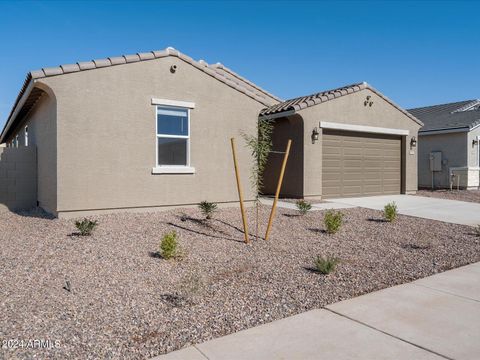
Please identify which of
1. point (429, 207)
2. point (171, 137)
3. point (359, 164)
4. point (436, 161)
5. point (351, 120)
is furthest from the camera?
point (436, 161)

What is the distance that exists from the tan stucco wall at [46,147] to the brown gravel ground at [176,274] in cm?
85

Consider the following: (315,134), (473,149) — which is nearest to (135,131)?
(315,134)

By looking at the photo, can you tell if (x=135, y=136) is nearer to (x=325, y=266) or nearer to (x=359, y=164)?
(x=325, y=266)

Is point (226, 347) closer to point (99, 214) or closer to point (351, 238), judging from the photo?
point (351, 238)

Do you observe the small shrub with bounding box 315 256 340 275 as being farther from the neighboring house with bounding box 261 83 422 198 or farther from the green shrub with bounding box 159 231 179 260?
the neighboring house with bounding box 261 83 422 198

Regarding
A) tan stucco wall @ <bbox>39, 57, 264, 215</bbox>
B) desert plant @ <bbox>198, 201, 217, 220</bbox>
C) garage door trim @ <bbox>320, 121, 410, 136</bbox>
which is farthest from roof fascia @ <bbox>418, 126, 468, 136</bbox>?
desert plant @ <bbox>198, 201, 217, 220</bbox>

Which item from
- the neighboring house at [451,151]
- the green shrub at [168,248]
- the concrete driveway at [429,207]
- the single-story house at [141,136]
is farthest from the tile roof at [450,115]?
the green shrub at [168,248]

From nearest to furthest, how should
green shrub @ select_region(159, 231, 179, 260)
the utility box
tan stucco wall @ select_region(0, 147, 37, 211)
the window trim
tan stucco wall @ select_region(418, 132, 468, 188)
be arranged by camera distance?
1. green shrub @ select_region(159, 231, 179, 260)
2. the window trim
3. tan stucco wall @ select_region(0, 147, 37, 211)
4. tan stucco wall @ select_region(418, 132, 468, 188)
5. the utility box

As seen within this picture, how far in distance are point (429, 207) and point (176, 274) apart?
9933 mm

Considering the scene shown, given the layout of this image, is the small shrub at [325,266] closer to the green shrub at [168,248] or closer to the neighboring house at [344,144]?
the green shrub at [168,248]

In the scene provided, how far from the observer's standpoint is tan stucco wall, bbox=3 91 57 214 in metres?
9.26

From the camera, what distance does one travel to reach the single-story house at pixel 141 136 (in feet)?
29.8

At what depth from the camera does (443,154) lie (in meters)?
20.3

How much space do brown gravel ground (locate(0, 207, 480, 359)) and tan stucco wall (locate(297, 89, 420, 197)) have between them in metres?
4.20
